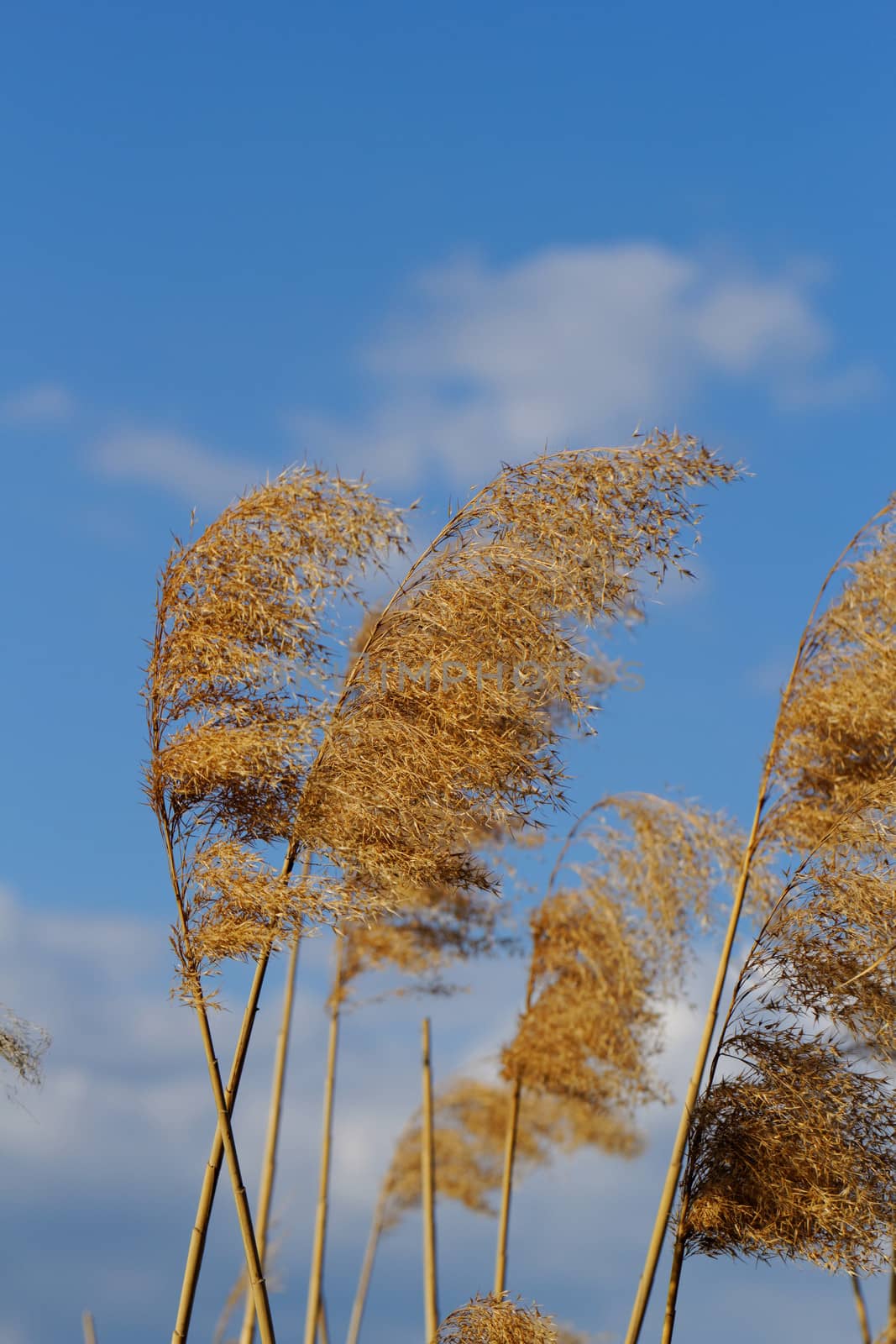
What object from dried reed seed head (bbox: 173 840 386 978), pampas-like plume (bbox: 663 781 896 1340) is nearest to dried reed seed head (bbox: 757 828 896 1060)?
pampas-like plume (bbox: 663 781 896 1340)

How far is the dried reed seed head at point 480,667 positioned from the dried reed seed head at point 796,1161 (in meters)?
1.45

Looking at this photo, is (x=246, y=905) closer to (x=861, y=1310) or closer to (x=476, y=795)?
(x=476, y=795)

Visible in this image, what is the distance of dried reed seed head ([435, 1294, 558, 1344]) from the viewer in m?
4.98

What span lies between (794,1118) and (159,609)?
3.02 m

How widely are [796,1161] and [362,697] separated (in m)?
2.36

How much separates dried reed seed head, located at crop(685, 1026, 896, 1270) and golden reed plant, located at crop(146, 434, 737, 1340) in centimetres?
145

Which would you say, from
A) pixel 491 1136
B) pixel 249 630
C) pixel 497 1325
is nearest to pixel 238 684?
pixel 249 630

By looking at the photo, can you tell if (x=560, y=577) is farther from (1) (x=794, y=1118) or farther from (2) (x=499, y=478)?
(1) (x=794, y=1118)

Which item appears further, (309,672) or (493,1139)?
(493,1139)

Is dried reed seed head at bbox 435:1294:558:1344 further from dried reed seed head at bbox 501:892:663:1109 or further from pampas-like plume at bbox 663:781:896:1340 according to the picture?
dried reed seed head at bbox 501:892:663:1109

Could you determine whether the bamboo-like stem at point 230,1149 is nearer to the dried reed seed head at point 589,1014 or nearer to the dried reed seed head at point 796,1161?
the dried reed seed head at point 796,1161

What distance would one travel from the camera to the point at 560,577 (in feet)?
16.4

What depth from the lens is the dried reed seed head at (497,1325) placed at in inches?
196

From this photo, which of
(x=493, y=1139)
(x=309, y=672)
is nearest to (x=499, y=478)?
(x=309, y=672)
